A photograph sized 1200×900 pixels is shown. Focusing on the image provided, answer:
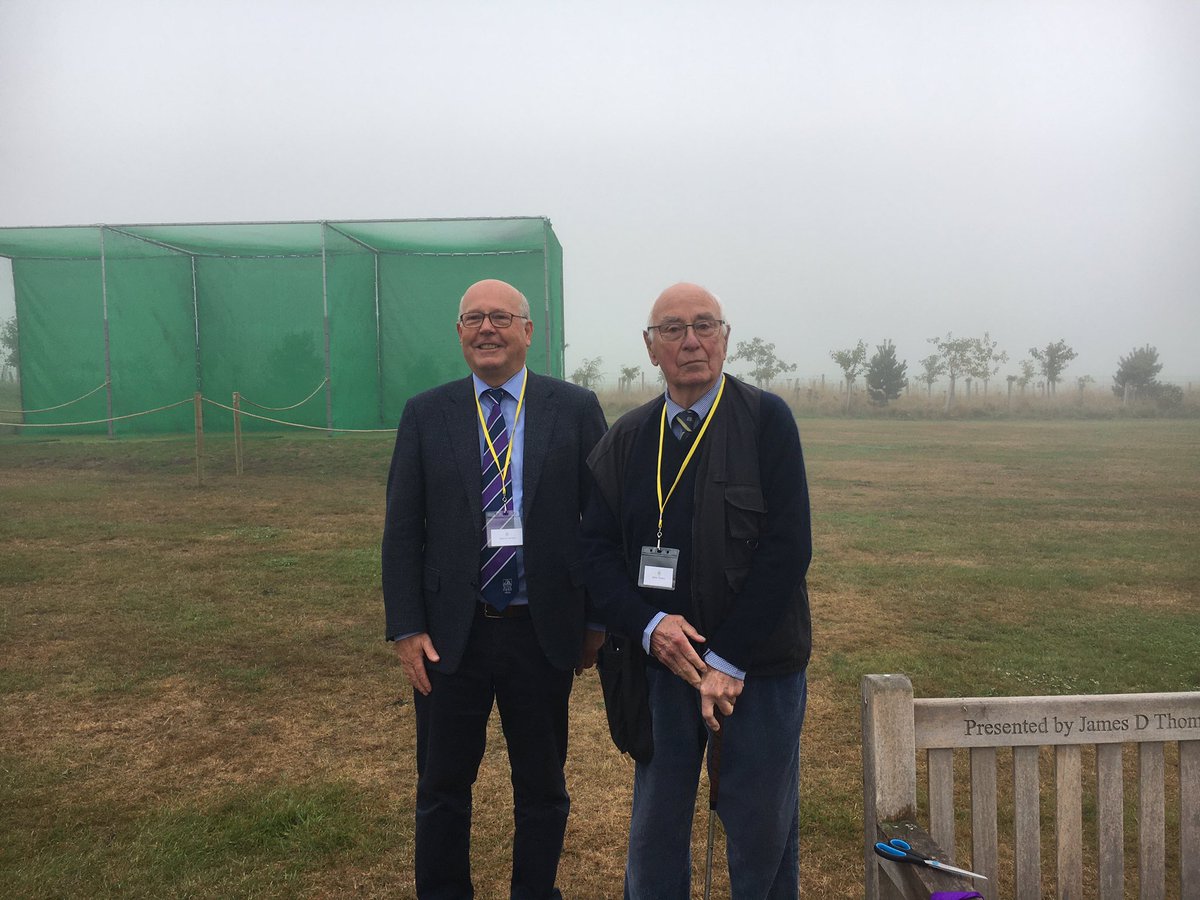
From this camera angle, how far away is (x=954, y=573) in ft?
25.4

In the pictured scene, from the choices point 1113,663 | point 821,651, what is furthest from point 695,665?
point 1113,663

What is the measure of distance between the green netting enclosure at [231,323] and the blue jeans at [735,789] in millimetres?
12535

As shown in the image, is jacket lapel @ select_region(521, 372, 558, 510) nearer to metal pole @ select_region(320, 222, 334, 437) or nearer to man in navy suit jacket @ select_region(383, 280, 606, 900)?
man in navy suit jacket @ select_region(383, 280, 606, 900)

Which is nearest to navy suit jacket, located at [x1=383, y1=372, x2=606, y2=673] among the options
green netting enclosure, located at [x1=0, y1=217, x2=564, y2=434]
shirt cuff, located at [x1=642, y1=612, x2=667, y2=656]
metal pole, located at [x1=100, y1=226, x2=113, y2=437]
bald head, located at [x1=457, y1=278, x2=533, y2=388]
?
bald head, located at [x1=457, y1=278, x2=533, y2=388]

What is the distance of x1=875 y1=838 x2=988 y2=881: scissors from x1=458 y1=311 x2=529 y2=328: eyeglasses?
1.67 m

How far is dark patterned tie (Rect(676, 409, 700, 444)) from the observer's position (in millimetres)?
1971

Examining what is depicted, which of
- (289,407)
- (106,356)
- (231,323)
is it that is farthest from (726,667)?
A: (106,356)

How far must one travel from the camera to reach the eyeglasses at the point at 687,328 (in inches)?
76.7

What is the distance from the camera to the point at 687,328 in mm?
1942

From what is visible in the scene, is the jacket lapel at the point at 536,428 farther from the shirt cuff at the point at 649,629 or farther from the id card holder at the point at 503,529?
the shirt cuff at the point at 649,629

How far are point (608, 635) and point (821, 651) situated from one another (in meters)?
3.92

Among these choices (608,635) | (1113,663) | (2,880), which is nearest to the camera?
(608,635)

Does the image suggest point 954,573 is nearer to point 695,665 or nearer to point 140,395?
point 695,665

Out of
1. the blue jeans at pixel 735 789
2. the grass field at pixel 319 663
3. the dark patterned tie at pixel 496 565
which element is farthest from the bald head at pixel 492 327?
the grass field at pixel 319 663
